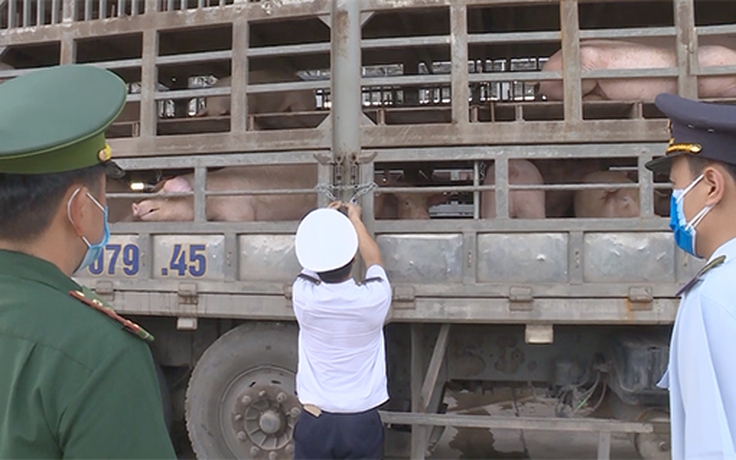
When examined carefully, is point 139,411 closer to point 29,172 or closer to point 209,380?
point 29,172

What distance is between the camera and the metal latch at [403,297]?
3350 mm

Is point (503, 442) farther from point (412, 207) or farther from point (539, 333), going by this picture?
point (412, 207)

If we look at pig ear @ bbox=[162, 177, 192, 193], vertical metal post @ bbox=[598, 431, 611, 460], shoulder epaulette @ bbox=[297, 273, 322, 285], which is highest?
pig ear @ bbox=[162, 177, 192, 193]

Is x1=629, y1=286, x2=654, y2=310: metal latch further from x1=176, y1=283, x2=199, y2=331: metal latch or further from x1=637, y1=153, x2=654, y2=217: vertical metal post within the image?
x1=176, y1=283, x2=199, y2=331: metal latch

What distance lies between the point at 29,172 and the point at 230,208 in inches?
106

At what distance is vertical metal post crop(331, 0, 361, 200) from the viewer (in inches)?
139

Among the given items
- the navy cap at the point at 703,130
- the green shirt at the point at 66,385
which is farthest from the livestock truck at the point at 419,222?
the green shirt at the point at 66,385

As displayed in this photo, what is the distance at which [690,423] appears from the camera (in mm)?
1309

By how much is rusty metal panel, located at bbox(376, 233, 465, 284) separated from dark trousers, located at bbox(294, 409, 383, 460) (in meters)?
0.90

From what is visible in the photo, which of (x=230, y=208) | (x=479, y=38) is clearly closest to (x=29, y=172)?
(x=230, y=208)

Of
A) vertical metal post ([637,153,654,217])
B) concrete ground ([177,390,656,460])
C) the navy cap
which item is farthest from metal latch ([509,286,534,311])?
the navy cap

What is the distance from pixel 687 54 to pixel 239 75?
2.84 metres

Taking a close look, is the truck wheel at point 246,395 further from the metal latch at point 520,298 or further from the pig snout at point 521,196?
the pig snout at point 521,196

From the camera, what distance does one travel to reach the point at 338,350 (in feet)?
9.34
